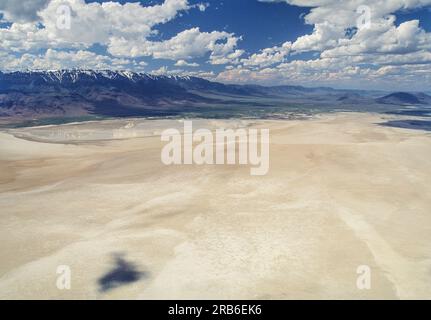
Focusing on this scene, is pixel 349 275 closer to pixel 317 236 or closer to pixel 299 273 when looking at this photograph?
pixel 299 273

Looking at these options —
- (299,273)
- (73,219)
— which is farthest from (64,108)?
(299,273)
